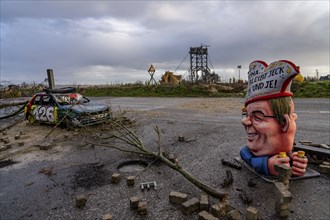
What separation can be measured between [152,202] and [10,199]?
2.59 metres

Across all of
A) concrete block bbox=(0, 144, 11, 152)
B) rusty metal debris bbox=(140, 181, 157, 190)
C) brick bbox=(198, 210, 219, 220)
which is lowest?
rusty metal debris bbox=(140, 181, 157, 190)

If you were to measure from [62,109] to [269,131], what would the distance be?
787cm

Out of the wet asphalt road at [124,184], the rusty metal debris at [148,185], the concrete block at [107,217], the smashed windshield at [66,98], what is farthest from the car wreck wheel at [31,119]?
the concrete block at [107,217]

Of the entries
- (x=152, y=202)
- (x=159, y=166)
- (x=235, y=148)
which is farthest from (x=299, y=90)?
(x=152, y=202)

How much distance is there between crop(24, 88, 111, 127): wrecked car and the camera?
8570mm

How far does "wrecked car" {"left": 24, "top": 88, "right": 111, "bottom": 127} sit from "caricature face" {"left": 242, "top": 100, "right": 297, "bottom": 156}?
5842 mm

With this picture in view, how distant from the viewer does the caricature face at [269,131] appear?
12.9 feet

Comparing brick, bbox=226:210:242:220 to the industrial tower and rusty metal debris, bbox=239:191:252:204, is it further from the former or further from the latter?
the industrial tower

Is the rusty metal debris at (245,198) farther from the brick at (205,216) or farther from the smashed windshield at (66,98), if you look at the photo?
the smashed windshield at (66,98)

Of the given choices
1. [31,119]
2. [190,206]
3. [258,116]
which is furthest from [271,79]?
[31,119]

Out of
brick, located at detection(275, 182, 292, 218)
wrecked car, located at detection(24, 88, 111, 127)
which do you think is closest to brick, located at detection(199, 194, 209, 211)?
brick, located at detection(275, 182, 292, 218)

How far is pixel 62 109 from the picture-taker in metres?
9.05

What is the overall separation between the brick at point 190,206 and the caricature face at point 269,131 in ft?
5.53

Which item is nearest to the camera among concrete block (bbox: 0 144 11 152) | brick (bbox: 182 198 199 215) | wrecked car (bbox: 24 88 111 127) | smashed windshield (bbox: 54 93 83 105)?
brick (bbox: 182 198 199 215)
